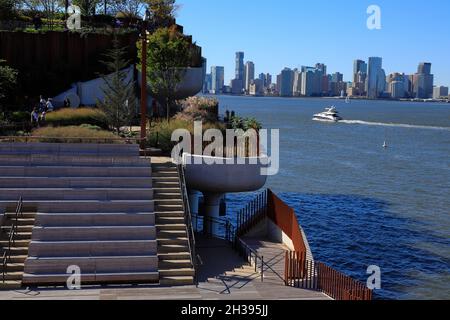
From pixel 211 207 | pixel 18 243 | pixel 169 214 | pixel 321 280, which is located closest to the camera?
pixel 321 280

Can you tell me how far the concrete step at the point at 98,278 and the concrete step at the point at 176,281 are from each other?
0.61 feet

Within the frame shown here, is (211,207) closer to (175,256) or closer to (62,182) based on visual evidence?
(62,182)

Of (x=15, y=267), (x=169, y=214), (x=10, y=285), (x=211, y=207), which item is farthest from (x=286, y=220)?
(x=10, y=285)

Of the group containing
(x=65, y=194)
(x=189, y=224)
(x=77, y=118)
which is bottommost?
(x=189, y=224)

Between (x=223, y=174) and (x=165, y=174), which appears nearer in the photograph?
(x=165, y=174)

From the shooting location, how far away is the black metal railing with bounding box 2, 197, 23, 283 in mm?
15837

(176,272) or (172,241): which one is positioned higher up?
(172,241)

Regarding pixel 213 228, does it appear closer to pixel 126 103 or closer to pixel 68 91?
pixel 126 103

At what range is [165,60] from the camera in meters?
32.9

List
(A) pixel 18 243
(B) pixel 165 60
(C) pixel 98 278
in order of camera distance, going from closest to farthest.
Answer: (C) pixel 98 278
(A) pixel 18 243
(B) pixel 165 60

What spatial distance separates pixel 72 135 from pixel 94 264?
9205mm

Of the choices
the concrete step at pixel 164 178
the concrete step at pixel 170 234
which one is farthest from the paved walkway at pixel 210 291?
the concrete step at pixel 164 178

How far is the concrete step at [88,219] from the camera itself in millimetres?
17781

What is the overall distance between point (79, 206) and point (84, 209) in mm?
178
